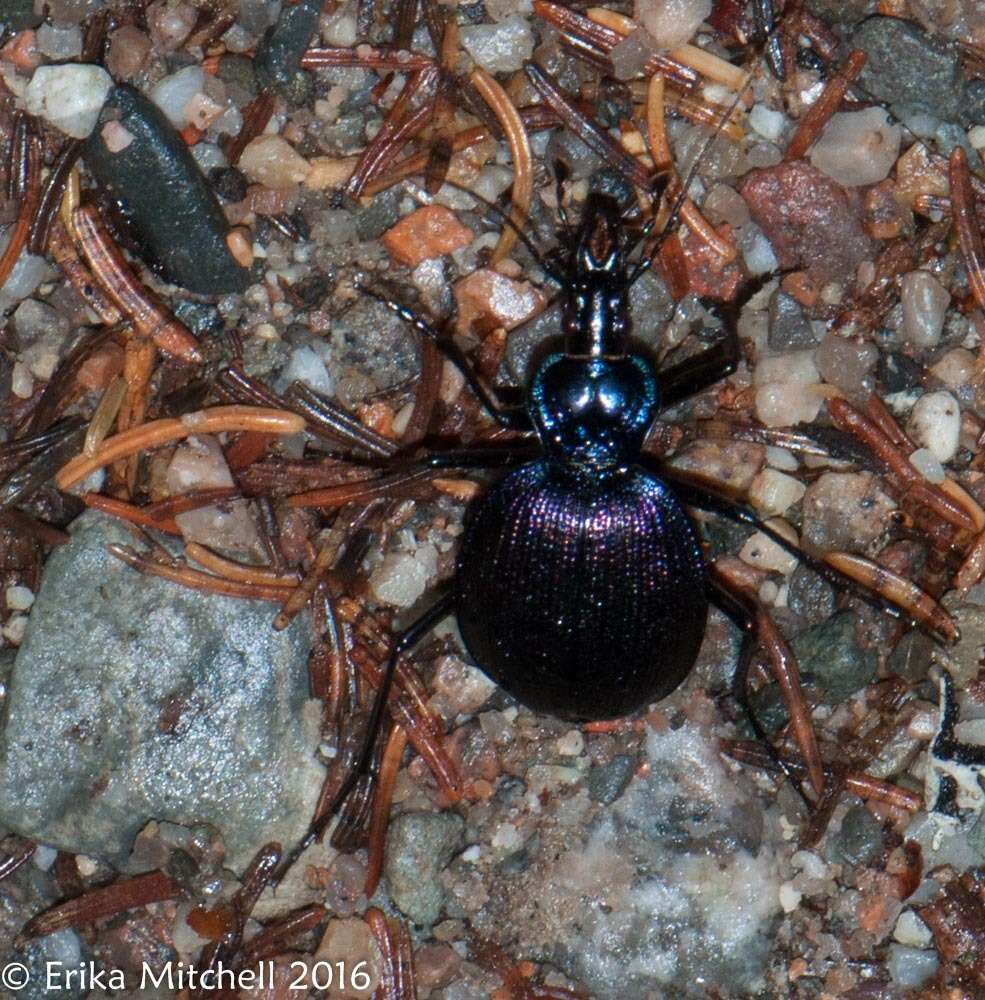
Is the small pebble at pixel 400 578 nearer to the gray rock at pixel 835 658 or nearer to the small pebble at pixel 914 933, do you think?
the gray rock at pixel 835 658

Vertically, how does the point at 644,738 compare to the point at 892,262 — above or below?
below

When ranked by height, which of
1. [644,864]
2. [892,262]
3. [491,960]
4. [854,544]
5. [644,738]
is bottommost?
[491,960]

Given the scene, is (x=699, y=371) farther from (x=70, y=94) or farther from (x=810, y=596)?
(x=70, y=94)

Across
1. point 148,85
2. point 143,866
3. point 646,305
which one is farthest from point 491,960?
point 148,85

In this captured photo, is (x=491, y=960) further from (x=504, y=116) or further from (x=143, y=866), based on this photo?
(x=504, y=116)

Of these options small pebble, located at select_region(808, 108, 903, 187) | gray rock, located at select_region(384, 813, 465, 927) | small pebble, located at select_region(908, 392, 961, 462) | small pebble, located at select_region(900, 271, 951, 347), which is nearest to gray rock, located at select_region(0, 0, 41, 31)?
small pebble, located at select_region(808, 108, 903, 187)

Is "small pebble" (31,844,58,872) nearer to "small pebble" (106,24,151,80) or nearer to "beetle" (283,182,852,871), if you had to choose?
"beetle" (283,182,852,871)
